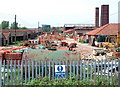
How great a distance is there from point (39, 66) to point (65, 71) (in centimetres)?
115

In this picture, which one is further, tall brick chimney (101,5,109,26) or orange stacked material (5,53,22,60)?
tall brick chimney (101,5,109,26)

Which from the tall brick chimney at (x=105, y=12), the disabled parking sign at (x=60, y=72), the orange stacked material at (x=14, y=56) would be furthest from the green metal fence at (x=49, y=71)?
the tall brick chimney at (x=105, y=12)

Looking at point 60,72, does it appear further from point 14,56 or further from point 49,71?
point 14,56

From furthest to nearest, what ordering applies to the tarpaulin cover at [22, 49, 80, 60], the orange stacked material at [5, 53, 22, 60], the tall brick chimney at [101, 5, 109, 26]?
the tall brick chimney at [101, 5, 109, 26] → the orange stacked material at [5, 53, 22, 60] → the tarpaulin cover at [22, 49, 80, 60]

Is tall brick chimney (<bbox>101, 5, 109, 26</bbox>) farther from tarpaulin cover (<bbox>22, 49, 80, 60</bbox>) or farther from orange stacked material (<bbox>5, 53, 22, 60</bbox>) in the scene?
tarpaulin cover (<bbox>22, 49, 80, 60</bbox>)

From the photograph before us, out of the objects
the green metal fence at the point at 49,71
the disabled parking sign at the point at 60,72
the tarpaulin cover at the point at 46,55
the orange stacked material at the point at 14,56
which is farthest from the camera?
the orange stacked material at the point at 14,56

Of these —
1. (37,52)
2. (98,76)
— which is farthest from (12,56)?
(98,76)

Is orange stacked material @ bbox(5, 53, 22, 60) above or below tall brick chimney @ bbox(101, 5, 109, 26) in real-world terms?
below

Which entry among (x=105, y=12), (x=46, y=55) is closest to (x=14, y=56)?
(x=46, y=55)

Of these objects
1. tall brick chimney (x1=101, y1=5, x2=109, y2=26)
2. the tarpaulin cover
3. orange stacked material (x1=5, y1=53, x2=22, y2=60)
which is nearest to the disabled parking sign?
the tarpaulin cover

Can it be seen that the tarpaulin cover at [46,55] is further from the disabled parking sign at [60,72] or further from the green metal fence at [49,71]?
the disabled parking sign at [60,72]

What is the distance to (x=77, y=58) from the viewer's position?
10805 millimetres

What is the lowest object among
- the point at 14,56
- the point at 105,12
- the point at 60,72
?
the point at 60,72

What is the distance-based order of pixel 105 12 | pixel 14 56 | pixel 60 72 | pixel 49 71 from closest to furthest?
pixel 49 71 < pixel 60 72 < pixel 14 56 < pixel 105 12
